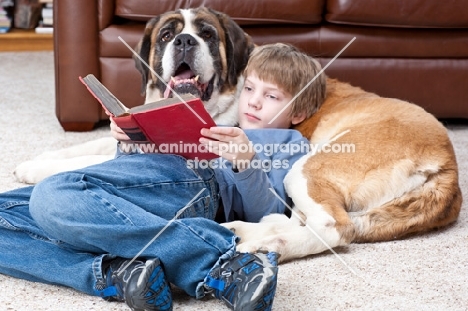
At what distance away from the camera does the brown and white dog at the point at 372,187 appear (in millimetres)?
1795

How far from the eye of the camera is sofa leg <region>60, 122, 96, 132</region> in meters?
2.96

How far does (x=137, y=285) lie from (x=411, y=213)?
84cm

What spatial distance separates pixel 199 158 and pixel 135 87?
1275 mm

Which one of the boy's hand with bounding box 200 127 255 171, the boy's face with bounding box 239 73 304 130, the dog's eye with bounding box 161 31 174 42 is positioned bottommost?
the boy's face with bounding box 239 73 304 130

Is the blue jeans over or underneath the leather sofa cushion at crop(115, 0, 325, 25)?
underneath

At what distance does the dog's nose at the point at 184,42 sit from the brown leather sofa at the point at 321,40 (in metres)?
0.63

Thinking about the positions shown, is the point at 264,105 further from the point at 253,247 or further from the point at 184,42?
the point at 253,247

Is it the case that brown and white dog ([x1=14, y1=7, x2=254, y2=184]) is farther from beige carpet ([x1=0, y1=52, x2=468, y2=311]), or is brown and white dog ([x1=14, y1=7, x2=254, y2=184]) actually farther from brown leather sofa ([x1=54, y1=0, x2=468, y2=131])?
brown leather sofa ([x1=54, y1=0, x2=468, y2=131])

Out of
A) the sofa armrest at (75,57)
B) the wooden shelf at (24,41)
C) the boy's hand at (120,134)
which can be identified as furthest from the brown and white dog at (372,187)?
the wooden shelf at (24,41)

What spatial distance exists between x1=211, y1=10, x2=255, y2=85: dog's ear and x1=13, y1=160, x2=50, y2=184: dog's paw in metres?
0.68

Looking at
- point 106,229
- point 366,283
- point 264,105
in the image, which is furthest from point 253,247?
point 264,105

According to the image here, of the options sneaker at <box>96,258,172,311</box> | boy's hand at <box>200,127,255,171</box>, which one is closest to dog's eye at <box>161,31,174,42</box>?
boy's hand at <box>200,127,255,171</box>

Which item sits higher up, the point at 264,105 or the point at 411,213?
the point at 264,105

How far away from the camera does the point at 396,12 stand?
9.34 feet
